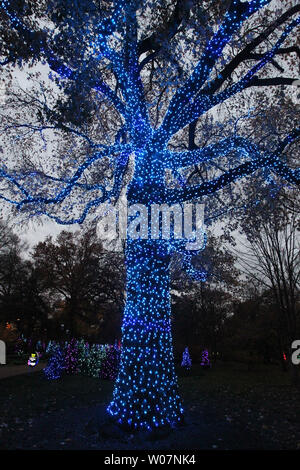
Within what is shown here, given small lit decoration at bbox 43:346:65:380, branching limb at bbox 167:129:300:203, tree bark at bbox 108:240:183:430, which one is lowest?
small lit decoration at bbox 43:346:65:380

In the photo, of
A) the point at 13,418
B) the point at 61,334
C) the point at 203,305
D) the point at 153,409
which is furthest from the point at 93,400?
the point at 61,334

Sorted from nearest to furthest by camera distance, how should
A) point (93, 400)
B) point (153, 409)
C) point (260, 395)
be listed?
1. point (153, 409)
2. point (93, 400)
3. point (260, 395)

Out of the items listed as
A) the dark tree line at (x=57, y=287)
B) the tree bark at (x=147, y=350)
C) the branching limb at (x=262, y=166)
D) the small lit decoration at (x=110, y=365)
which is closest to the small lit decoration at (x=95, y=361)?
the small lit decoration at (x=110, y=365)

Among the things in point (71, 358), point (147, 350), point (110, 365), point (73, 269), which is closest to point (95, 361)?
point (71, 358)

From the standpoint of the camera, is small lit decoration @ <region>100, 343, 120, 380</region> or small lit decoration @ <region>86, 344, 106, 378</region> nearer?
small lit decoration @ <region>100, 343, 120, 380</region>

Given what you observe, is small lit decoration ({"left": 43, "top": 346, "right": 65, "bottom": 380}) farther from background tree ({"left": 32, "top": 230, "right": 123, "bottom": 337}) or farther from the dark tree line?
background tree ({"left": 32, "top": 230, "right": 123, "bottom": 337})

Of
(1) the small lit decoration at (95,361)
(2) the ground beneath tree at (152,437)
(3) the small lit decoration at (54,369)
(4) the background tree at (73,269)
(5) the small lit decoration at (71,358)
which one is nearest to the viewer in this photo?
(2) the ground beneath tree at (152,437)

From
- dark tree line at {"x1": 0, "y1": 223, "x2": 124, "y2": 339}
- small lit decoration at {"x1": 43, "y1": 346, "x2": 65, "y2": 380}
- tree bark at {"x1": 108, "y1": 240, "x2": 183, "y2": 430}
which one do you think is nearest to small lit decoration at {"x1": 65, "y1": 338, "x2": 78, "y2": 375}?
small lit decoration at {"x1": 43, "y1": 346, "x2": 65, "y2": 380}

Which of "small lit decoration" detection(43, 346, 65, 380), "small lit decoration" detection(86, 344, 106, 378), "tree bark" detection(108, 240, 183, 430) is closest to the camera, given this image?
"tree bark" detection(108, 240, 183, 430)

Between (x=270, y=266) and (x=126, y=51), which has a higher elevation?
(x=126, y=51)

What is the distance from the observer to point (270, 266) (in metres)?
13.5

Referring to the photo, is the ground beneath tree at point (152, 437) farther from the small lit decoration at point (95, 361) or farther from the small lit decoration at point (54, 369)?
the small lit decoration at point (95, 361)

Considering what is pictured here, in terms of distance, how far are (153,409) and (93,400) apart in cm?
333

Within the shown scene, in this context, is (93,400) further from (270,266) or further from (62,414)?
(270,266)
